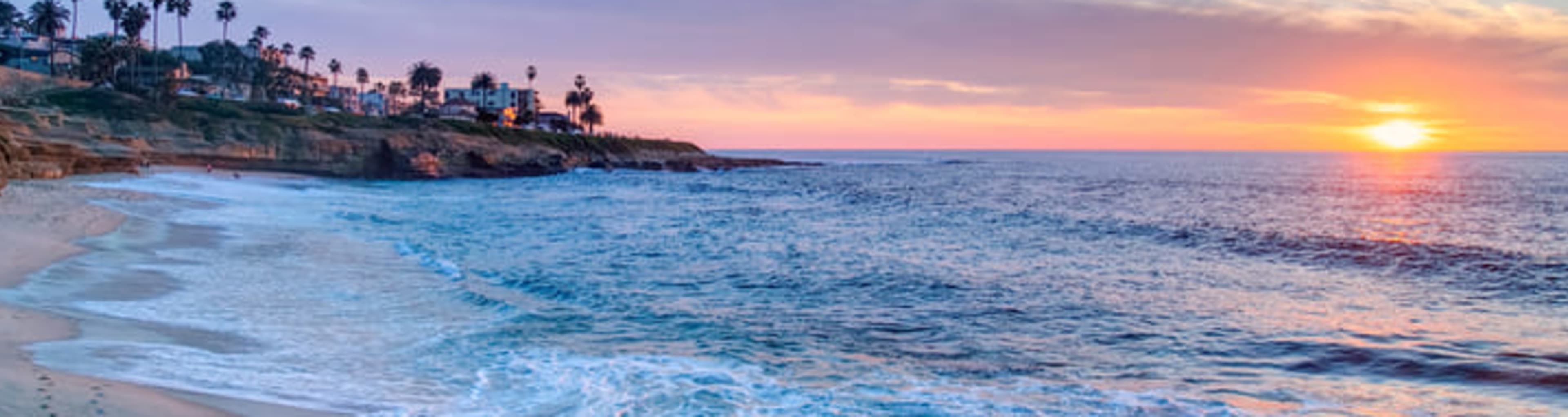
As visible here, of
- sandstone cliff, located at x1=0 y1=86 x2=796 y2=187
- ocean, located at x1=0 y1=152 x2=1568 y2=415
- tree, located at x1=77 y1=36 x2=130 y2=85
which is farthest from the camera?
tree, located at x1=77 y1=36 x2=130 y2=85

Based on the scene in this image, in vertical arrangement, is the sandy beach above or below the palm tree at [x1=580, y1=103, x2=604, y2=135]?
below

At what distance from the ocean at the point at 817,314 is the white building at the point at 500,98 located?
101571 mm

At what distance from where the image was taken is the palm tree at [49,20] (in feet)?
258

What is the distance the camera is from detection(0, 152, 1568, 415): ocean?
27.0ft

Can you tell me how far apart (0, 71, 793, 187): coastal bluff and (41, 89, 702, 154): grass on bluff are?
110 mm

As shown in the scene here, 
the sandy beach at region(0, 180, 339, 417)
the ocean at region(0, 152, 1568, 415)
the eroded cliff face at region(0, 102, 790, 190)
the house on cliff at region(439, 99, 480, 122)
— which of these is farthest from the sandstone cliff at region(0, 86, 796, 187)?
the house on cliff at region(439, 99, 480, 122)

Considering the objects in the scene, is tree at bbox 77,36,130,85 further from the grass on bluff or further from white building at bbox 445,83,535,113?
white building at bbox 445,83,535,113

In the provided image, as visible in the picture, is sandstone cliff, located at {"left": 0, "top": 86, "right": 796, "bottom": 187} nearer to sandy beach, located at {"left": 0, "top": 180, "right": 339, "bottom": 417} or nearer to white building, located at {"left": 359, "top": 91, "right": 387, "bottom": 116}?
sandy beach, located at {"left": 0, "top": 180, "right": 339, "bottom": 417}

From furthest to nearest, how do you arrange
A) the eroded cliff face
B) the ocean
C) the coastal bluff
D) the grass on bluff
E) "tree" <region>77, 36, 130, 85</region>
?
"tree" <region>77, 36, 130, 85</region>
the grass on bluff
the coastal bluff
the eroded cliff face
the ocean

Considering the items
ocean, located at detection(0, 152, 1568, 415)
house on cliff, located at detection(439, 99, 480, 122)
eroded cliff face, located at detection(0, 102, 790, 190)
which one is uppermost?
house on cliff, located at detection(439, 99, 480, 122)

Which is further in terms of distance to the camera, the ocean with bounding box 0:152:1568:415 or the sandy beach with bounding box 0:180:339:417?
the ocean with bounding box 0:152:1568:415

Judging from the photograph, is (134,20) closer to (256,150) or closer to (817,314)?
(256,150)

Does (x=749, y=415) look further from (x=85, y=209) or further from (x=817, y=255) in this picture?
(x=85, y=209)

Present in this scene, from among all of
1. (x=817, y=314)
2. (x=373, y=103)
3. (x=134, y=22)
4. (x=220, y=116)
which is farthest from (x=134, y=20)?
Result: (x=817, y=314)
